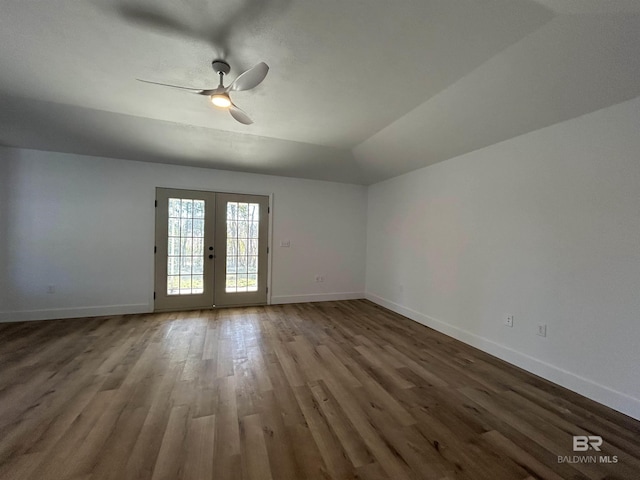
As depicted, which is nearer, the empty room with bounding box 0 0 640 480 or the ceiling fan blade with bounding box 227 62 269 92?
the empty room with bounding box 0 0 640 480

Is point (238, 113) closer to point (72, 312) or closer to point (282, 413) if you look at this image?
point (282, 413)

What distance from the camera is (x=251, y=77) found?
190 centimetres

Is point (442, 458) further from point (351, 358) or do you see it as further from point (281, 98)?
point (281, 98)

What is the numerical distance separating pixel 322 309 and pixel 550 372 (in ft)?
10.6

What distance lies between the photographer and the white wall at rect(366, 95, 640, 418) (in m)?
2.09

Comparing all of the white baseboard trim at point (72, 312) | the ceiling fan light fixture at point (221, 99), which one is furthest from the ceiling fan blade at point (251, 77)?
the white baseboard trim at point (72, 312)

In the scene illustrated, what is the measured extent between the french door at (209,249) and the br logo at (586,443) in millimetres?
4399

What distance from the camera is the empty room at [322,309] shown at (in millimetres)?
1631

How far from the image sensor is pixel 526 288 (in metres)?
2.75

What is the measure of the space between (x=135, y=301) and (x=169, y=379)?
2.61 m

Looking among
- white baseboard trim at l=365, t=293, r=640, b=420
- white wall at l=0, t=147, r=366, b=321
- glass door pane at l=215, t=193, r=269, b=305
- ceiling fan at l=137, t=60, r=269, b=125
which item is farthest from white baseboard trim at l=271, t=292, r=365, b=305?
ceiling fan at l=137, t=60, r=269, b=125

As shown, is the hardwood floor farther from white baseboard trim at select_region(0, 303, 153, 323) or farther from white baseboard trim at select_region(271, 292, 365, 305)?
white baseboard trim at select_region(271, 292, 365, 305)

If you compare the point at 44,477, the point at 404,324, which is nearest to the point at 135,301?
the point at 44,477

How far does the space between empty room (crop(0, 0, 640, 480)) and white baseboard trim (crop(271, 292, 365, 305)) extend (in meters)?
0.73
